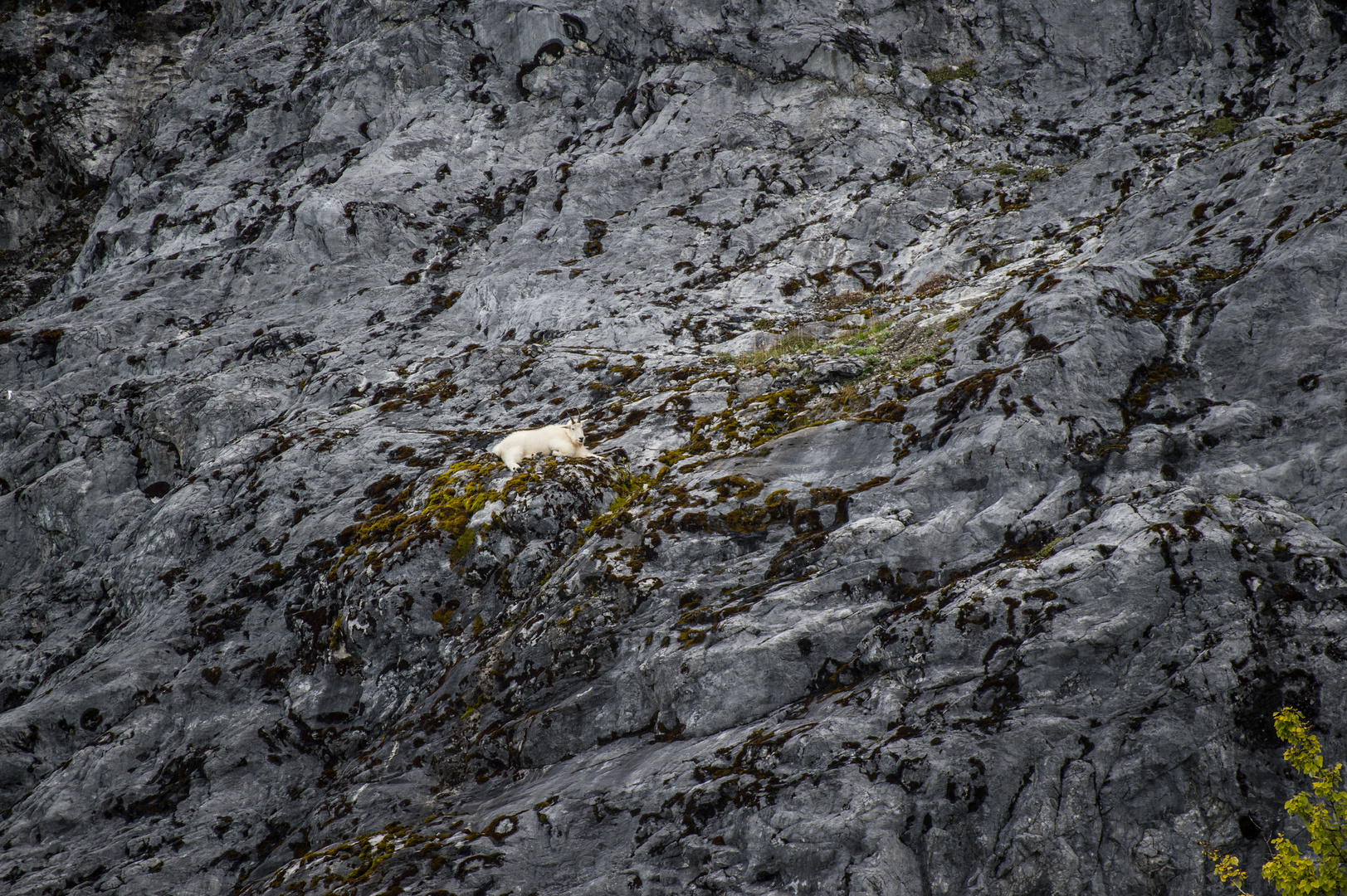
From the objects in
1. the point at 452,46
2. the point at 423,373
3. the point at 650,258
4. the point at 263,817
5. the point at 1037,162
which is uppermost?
the point at 452,46

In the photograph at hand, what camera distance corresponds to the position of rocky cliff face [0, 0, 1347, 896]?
643 centimetres

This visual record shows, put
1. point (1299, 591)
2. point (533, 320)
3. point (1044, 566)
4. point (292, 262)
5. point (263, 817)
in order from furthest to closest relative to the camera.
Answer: point (292, 262), point (533, 320), point (263, 817), point (1044, 566), point (1299, 591)

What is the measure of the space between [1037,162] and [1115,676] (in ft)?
63.3

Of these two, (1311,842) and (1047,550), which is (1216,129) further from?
(1311,842)

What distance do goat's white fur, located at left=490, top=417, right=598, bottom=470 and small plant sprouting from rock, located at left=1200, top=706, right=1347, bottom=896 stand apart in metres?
9.35

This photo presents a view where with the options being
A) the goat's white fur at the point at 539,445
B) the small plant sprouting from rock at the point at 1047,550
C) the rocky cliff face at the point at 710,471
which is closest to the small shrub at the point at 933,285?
the rocky cliff face at the point at 710,471

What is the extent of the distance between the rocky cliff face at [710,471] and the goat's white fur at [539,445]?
443mm

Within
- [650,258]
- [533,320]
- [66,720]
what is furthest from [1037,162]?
[66,720]

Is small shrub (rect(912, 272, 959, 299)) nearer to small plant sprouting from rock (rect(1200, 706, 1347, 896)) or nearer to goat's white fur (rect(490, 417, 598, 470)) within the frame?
goat's white fur (rect(490, 417, 598, 470))

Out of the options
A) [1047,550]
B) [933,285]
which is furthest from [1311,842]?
[933,285]

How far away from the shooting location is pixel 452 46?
1080 inches

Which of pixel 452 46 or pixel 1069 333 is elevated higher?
pixel 452 46

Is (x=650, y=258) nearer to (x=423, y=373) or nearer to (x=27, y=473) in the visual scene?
(x=423, y=373)

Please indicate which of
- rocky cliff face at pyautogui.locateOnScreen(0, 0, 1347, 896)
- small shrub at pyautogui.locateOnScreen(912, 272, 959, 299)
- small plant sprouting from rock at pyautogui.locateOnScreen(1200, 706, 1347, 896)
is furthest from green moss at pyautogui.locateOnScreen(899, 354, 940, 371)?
small plant sprouting from rock at pyautogui.locateOnScreen(1200, 706, 1347, 896)
